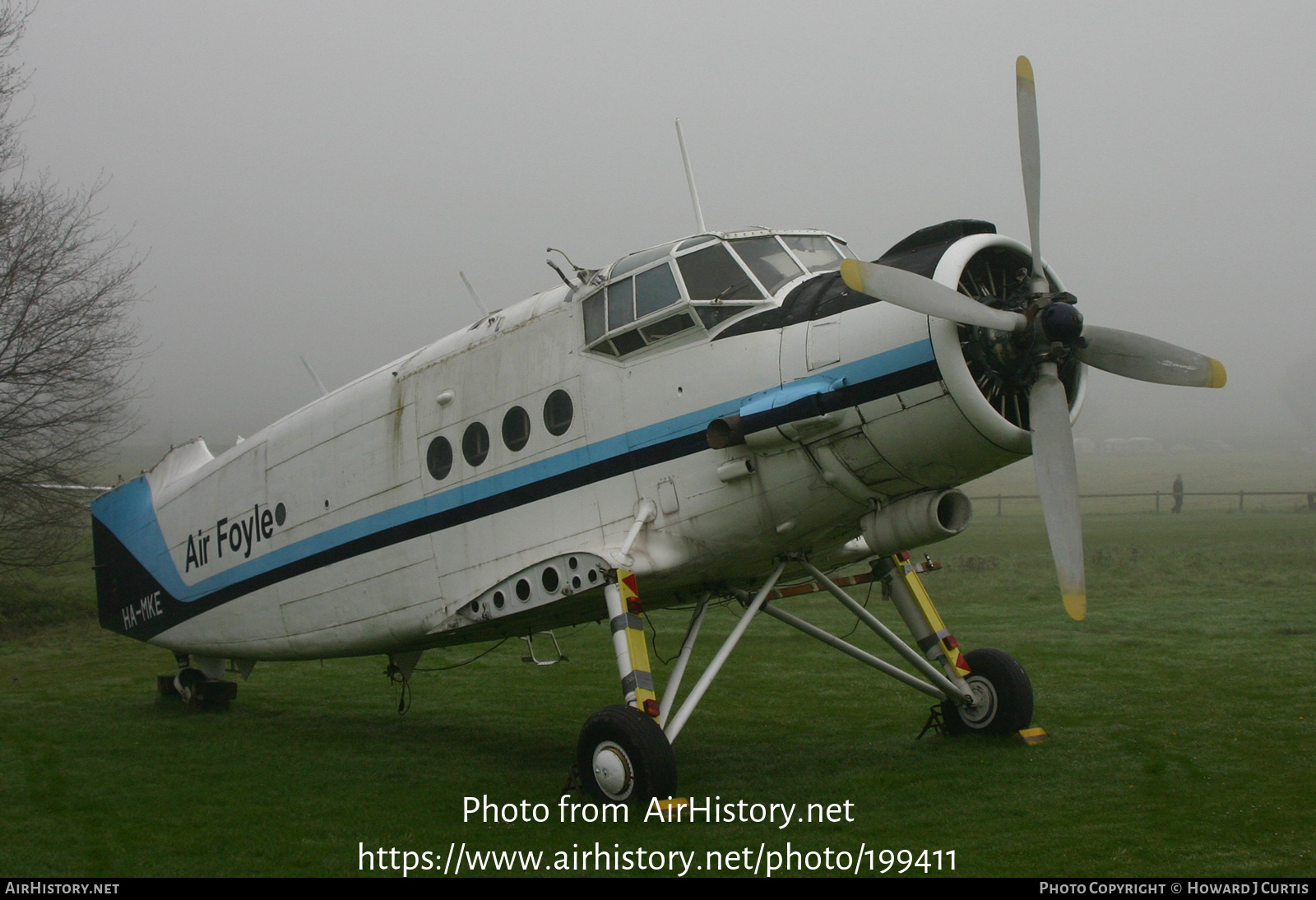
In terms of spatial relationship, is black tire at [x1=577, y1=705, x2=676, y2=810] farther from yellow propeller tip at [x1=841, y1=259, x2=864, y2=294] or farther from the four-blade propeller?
yellow propeller tip at [x1=841, y1=259, x2=864, y2=294]

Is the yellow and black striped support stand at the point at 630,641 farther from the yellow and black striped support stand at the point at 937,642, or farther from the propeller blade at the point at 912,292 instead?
the propeller blade at the point at 912,292

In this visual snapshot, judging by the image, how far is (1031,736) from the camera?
960 centimetres

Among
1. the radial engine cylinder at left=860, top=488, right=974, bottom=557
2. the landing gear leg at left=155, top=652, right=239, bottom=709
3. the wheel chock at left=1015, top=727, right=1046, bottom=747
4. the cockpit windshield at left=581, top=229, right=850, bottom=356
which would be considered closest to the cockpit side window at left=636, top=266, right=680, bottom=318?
the cockpit windshield at left=581, top=229, right=850, bottom=356

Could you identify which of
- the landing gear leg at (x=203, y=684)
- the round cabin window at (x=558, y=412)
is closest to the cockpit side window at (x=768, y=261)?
the round cabin window at (x=558, y=412)

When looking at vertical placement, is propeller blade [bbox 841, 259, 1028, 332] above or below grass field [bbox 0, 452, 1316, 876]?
above

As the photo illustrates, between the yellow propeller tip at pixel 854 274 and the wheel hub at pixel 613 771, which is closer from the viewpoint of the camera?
the yellow propeller tip at pixel 854 274

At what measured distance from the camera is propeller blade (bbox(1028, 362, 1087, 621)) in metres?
7.50

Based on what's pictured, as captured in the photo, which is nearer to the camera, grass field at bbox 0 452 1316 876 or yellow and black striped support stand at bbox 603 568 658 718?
grass field at bbox 0 452 1316 876

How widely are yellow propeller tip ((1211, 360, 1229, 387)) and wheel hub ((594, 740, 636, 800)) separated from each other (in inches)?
200

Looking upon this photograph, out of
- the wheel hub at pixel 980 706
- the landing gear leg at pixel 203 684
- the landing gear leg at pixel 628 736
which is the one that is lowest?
the wheel hub at pixel 980 706

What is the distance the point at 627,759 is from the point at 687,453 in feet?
8.14

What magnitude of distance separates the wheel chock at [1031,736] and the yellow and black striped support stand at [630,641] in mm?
3582

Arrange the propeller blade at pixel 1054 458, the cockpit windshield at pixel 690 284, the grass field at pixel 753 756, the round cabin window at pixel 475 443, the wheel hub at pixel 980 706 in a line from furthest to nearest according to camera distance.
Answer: the round cabin window at pixel 475 443 < the wheel hub at pixel 980 706 < the cockpit windshield at pixel 690 284 < the propeller blade at pixel 1054 458 < the grass field at pixel 753 756

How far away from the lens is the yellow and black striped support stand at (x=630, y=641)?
817cm
